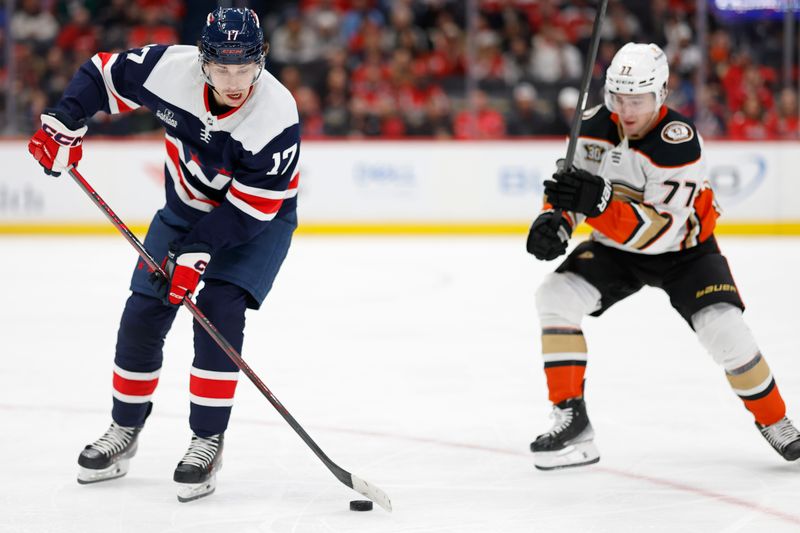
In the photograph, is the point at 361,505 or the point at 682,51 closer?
the point at 361,505

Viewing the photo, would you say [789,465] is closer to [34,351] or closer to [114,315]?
[34,351]

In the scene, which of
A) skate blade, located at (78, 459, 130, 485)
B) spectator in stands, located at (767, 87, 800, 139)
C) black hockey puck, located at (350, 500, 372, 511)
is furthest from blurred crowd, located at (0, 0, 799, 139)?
black hockey puck, located at (350, 500, 372, 511)

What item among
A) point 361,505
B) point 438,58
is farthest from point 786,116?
point 361,505

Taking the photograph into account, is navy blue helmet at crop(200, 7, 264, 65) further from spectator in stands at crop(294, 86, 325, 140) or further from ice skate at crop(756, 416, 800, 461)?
spectator in stands at crop(294, 86, 325, 140)

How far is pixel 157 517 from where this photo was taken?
2648 millimetres

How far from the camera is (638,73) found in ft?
9.84

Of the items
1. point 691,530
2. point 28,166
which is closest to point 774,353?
point 691,530

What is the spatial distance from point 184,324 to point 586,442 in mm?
2635

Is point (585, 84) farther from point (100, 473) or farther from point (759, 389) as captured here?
point (100, 473)

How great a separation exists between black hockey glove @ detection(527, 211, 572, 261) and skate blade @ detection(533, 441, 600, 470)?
53 centimetres

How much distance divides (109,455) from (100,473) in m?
0.05

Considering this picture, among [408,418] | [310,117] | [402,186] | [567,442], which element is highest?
[310,117]

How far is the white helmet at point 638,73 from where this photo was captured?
300 cm

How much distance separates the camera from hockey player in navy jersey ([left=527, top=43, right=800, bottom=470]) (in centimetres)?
301
